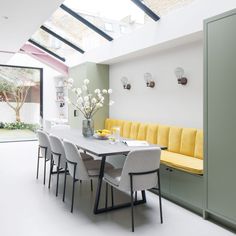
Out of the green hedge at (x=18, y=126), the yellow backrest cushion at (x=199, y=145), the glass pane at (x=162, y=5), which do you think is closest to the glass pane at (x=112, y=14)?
the glass pane at (x=162, y=5)

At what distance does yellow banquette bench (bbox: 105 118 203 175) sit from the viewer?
132 inches

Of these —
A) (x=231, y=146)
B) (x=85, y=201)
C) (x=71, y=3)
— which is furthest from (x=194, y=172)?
(x=71, y=3)

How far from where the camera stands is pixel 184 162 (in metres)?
3.40

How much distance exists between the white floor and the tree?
16.2 feet

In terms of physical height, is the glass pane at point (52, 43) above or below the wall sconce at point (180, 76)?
above

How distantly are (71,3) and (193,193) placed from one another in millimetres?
4472

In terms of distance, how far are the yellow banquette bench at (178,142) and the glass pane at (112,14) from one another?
2074 mm

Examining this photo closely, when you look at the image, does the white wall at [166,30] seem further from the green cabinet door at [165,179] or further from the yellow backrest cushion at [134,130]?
the green cabinet door at [165,179]

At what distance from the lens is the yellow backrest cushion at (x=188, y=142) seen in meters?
3.93

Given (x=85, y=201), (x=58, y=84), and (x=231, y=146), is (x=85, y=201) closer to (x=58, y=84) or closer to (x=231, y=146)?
(x=231, y=146)

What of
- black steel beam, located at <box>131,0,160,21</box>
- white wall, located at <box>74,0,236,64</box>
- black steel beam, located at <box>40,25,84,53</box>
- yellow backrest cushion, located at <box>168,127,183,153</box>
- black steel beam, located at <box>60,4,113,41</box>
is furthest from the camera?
black steel beam, located at <box>40,25,84,53</box>

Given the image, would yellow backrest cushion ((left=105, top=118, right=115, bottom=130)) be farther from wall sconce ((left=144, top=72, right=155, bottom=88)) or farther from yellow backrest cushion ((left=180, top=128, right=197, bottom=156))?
yellow backrest cushion ((left=180, top=128, right=197, bottom=156))

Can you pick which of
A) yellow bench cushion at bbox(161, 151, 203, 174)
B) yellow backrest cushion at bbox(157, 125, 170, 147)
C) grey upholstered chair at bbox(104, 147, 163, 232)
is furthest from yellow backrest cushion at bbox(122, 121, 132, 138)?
grey upholstered chair at bbox(104, 147, 163, 232)

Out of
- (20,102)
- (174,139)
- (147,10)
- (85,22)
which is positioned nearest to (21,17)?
(85,22)
